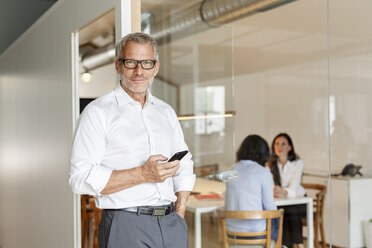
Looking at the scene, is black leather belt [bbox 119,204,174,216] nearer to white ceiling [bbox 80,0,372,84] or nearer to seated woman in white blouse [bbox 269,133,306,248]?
white ceiling [bbox 80,0,372,84]

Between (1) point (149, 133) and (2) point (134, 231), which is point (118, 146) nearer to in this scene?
(1) point (149, 133)

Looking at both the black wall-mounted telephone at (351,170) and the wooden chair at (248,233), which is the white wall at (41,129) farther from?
the black wall-mounted telephone at (351,170)

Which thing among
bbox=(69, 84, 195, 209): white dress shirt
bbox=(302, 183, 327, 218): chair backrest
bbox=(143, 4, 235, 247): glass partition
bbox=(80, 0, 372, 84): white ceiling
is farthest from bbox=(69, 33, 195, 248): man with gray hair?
bbox=(302, 183, 327, 218): chair backrest

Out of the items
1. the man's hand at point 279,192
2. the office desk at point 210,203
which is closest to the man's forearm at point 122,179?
the office desk at point 210,203

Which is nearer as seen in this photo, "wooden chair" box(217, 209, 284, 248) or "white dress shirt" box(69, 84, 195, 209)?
"white dress shirt" box(69, 84, 195, 209)

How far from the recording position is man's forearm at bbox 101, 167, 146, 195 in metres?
2.05

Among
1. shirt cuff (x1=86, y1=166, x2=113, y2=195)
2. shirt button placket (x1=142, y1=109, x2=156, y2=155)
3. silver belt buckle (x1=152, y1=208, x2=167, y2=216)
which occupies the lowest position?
silver belt buckle (x1=152, y1=208, x2=167, y2=216)

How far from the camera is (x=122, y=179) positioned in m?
2.06

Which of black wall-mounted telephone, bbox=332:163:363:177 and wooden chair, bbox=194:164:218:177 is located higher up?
black wall-mounted telephone, bbox=332:163:363:177

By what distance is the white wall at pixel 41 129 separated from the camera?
3.81m

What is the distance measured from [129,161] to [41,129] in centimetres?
278

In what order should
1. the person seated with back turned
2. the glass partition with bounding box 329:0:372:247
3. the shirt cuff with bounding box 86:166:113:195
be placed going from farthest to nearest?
the person seated with back turned, the glass partition with bounding box 329:0:372:247, the shirt cuff with bounding box 86:166:113:195

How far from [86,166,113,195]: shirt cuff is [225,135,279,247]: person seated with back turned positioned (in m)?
1.70

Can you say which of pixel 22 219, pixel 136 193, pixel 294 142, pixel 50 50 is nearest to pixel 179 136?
pixel 136 193
